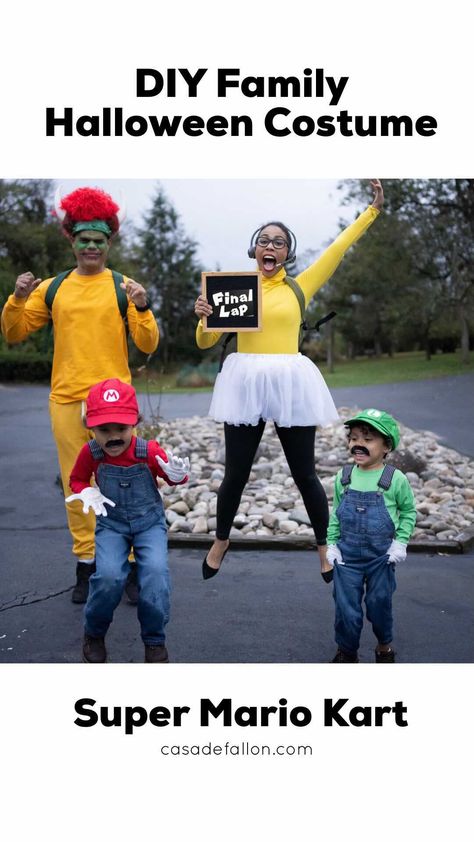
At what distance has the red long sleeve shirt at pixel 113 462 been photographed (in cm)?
306

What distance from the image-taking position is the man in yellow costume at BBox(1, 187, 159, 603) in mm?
3680

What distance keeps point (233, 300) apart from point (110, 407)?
94 cm

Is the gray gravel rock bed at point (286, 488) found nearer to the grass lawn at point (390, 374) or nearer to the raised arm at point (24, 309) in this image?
the raised arm at point (24, 309)

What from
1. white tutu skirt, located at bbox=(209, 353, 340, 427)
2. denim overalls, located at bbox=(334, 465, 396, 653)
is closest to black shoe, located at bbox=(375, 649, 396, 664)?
denim overalls, located at bbox=(334, 465, 396, 653)

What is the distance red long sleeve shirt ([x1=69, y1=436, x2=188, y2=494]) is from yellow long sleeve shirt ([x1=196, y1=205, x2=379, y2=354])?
89cm

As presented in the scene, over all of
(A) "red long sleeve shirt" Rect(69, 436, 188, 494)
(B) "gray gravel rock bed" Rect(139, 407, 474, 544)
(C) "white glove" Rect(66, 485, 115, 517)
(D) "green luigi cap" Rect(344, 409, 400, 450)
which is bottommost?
(B) "gray gravel rock bed" Rect(139, 407, 474, 544)

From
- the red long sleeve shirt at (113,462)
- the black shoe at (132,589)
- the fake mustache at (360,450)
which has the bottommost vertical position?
the black shoe at (132,589)

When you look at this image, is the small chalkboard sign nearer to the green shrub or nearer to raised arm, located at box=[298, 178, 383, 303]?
raised arm, located at box=[298, 178, 383, 303]

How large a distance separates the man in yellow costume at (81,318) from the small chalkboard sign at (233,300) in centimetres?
30

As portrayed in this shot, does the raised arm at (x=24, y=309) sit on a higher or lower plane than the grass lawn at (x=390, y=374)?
higher

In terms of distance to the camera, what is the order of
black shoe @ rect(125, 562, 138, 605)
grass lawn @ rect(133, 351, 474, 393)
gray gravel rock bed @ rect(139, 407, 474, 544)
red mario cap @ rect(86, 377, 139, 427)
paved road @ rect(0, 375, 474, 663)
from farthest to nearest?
grass lawn @ rect(133, 351, 474, 393), gray gravel rock bed @ rect(139, 407, 474, 544), black shoe @ rect(125, 562, 138, 605), paved road @ rect(0, 375, 474, 663), red mario cap @ rect(86, 377, 139, 427)

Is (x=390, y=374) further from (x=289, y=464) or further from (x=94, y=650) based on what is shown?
(x=94, y=650)

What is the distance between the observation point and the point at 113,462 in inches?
122

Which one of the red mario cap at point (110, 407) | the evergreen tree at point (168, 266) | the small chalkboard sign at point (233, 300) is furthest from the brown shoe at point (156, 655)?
the evergreen tree at point (168, 266)
